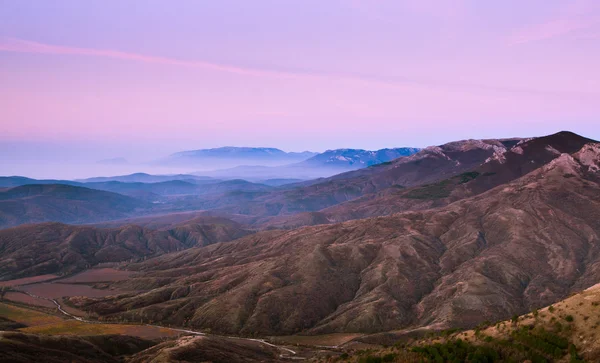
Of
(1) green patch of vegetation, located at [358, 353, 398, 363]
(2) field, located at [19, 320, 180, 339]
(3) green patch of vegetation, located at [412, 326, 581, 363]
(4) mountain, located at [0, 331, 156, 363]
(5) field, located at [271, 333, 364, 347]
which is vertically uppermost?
(3) green patch of vegetation, located at [412, 326, 581, 363]

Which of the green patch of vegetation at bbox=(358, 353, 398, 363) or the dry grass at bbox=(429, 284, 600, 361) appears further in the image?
the green patch of vegetation at bbox=(358, 353, 398, 363)

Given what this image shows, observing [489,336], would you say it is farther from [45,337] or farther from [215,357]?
[45,337]

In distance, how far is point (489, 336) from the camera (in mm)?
62406

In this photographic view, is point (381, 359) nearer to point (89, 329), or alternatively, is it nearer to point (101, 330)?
point (101, 330)

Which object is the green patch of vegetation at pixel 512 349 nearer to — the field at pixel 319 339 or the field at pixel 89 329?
the field at pixel 319 339

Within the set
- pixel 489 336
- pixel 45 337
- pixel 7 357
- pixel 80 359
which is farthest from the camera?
pixel 45 337

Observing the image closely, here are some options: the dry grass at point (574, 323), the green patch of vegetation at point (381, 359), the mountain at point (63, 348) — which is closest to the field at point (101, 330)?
the mountain at point (63, 348)

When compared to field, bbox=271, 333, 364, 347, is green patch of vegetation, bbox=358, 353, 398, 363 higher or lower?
higher

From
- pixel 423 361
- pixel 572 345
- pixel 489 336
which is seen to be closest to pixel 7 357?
pixel 423 361

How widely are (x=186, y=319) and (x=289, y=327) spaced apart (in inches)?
1780

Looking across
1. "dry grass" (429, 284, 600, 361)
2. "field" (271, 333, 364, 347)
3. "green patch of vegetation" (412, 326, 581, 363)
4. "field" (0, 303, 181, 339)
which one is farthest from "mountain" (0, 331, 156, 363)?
"dry grass" (429, 284, 600, 361)

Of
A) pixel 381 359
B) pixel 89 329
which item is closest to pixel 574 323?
pixel 381 359

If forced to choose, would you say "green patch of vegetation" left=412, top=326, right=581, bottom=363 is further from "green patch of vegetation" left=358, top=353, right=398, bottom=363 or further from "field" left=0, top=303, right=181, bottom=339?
"field" left=0, top=303, right=181, bottom=339

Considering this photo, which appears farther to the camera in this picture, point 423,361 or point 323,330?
point 323,330
